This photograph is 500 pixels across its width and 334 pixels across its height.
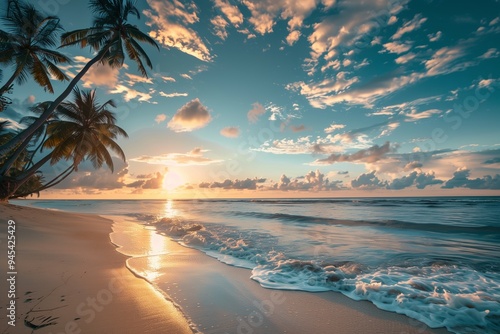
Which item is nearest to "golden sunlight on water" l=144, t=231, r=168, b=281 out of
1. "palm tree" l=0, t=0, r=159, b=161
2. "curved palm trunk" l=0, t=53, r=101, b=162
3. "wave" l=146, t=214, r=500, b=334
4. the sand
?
the sand

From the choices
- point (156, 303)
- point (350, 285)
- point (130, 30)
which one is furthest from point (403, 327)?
point (130, 30)

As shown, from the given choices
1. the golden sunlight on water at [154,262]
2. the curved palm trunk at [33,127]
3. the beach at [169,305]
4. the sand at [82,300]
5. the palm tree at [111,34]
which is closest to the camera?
the sand at [82,300]

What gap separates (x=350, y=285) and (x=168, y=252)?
20.0 ft

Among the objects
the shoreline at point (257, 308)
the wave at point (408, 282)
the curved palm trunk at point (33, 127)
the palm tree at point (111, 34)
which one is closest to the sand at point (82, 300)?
the shoreline at point (257, 308)

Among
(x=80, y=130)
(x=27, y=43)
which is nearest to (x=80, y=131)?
(x=80, y=130)

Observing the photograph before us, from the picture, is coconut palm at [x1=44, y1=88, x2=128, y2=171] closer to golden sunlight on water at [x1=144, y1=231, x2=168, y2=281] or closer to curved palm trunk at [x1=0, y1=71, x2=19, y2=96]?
curved palm trunk at [x1=0, y1=71, x2=19, y2=96]

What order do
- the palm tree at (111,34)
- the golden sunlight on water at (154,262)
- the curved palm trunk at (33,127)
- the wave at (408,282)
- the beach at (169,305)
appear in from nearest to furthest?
the beach at (169,305)
the wave at (408,282)
the golden sunlight on water at (154,262)
the curved palm trunk at (33,127)
the palm tree at (111,34)

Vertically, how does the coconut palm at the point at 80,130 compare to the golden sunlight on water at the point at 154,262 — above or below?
above

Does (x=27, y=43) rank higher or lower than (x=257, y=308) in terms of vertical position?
higher

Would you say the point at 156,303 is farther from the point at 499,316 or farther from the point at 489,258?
the point at 489,258

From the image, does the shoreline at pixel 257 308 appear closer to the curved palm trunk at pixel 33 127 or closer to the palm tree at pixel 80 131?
the curved palm trunk at pixel 33 127

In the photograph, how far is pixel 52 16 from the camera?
13492 mm

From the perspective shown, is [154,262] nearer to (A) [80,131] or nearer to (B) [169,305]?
(B) [169,305]

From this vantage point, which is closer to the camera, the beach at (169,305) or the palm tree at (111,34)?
the beach at (169,305)
